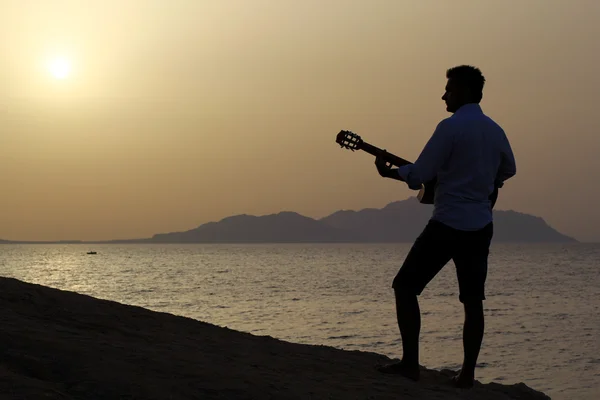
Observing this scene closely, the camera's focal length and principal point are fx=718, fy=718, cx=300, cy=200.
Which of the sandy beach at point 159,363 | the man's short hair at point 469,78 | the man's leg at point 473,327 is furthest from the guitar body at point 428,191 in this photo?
the sandy beach at point 159,363

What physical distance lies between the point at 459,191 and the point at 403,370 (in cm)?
176

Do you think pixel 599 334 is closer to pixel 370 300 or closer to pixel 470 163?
pixel 370 300

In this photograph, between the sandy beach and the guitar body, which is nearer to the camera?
the sandy beach

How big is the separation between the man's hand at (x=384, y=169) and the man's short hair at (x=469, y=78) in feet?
2.96

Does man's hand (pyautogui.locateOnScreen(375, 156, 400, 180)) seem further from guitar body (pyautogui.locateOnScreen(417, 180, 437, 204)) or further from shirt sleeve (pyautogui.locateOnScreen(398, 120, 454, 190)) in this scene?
guitar body (pyautogui.locateOnScreen(417, 180, 437, 204))

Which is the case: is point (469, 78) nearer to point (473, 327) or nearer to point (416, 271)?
point (416, 271)

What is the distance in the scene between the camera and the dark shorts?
5.82 meters

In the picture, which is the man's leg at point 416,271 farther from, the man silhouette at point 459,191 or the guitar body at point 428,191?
the guitar body at point 428,191

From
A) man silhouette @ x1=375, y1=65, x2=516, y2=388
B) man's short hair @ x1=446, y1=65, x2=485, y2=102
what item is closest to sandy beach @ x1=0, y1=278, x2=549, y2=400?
man silhouette @ x1=375, y1=65, x2=516, y2=388

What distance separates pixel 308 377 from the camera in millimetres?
6160

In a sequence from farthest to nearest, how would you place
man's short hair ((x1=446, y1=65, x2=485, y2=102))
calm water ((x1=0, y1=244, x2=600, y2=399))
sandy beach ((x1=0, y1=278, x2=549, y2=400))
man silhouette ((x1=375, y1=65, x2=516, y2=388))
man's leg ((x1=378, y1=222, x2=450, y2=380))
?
1. calm water ((x1=0, y1=244, x2=600, y2=399))
2. man's short hair ((x1=446, y1=65, x2=485, y2=102))
3. man's leg ((x1=378, y1=222, x2=450, y2=380))
4. man silhouette ((x1=375, y1=65, x2=516, y2=388))
5. sandy beach ((x1=0, y1=278, x2=549, y2=400))

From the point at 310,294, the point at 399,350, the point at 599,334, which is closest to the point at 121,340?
the point at 399,350

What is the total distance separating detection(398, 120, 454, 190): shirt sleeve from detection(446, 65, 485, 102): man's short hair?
0.43 m

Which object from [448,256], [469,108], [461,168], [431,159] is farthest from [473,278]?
[469,108]
